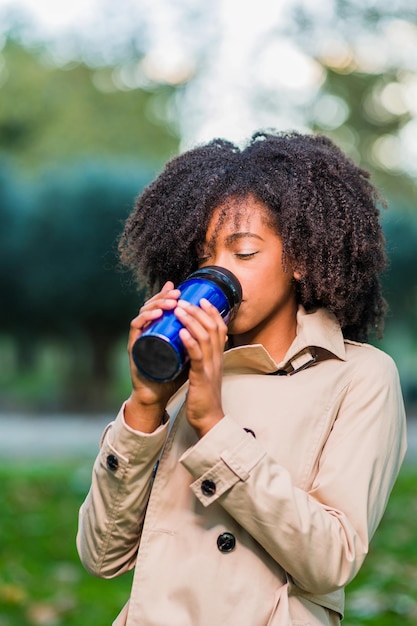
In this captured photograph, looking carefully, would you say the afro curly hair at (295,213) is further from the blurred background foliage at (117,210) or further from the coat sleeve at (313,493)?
the blurred background foliage at (117,210)

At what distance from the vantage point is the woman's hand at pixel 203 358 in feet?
5.96

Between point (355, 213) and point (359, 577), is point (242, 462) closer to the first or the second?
point (355, 213)

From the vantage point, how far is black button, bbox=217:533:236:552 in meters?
1.97

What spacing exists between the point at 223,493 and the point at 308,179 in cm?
81

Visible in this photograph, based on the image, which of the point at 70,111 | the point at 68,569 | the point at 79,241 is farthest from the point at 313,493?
the point at 70,111

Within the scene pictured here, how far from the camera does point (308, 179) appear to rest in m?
2.20

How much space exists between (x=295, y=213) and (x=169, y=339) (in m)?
0.54

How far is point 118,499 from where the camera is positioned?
2.05m

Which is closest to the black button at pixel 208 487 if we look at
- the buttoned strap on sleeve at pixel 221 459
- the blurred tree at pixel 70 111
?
the buttoned strap on sleeve at pixel 221 459

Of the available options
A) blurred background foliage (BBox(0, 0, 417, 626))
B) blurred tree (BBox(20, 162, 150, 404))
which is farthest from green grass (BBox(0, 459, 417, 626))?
blurred tree (BBox(20, 162, 150, 404))

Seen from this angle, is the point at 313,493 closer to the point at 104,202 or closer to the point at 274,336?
the point at 274,336

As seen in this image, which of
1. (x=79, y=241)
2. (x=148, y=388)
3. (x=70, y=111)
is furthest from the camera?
(x=70, y=111)

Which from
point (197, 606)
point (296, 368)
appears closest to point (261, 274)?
point (296, 368)

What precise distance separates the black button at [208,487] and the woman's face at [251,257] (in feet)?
1.34
